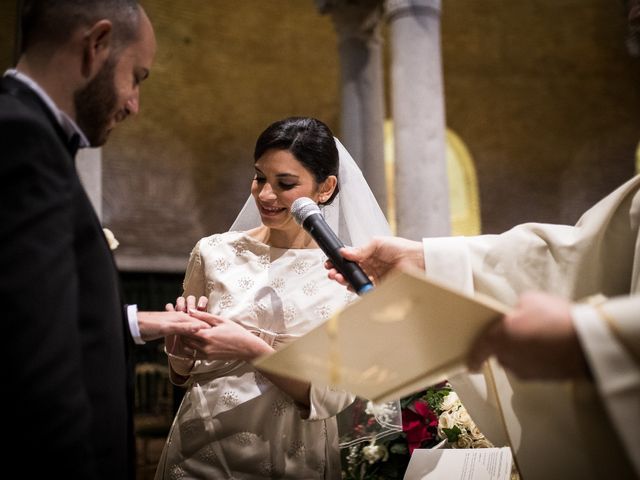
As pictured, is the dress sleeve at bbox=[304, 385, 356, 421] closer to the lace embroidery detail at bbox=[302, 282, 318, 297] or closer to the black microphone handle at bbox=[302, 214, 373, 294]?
the lace embroidery detail at bbox=[302, 282, 318, 297]

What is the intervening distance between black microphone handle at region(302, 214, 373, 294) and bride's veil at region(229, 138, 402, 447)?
0.67m

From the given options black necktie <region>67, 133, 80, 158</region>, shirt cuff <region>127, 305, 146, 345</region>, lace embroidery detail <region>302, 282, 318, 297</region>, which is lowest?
shirt cuff <region>127, 305, 146, 345</region>

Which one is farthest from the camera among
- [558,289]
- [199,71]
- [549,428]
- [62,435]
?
[199,71]

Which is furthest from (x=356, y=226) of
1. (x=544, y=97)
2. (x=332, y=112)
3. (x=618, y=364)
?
(x=544, y=97)

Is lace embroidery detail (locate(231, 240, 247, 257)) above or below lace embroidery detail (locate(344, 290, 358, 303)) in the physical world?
above

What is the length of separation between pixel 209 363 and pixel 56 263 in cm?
108

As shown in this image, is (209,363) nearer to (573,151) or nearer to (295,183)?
(295,183)

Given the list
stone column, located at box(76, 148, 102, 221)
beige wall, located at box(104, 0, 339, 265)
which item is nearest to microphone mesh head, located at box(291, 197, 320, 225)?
stone column, located at box(76, 148, 102, 221)

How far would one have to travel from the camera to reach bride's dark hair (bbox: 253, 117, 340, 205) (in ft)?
7.73

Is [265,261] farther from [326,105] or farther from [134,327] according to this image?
[326,105]

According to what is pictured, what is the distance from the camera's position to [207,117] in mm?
10062

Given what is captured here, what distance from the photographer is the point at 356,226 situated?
2.54 m

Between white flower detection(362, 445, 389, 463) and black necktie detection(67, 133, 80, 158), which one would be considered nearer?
black necktie detection(67, 133, 80, 158)

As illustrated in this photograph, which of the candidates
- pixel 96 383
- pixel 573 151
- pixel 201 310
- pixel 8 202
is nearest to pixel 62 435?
pixel 96 383
